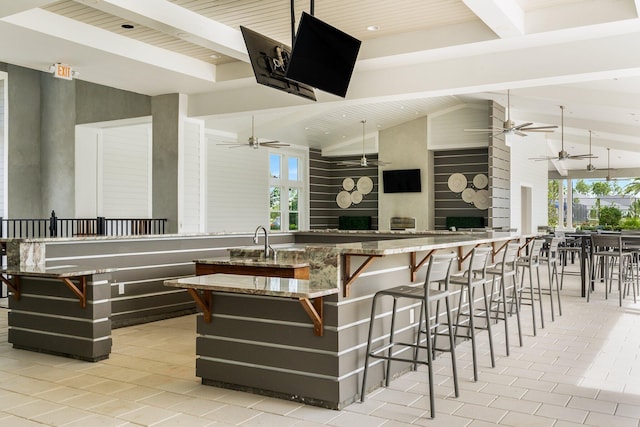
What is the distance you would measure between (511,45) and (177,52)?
4.12 m

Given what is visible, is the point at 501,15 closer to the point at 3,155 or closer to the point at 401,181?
the point at 3,155

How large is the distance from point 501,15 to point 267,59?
7.30ft

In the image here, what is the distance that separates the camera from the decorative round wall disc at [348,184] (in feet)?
55.5

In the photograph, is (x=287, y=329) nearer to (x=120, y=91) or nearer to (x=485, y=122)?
(x=120, y=91)

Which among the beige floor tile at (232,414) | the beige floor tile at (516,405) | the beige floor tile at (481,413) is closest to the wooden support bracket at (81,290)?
the beige floor tile at (232,414)

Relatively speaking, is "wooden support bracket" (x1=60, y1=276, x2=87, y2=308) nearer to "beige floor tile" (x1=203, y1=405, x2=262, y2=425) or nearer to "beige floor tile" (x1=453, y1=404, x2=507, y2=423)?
"beige floor tile" (x1=203, y1=405, x2=262, y2=425)

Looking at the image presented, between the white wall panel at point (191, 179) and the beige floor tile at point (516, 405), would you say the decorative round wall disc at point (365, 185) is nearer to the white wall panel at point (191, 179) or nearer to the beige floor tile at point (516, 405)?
the white wall panel at point (191, 179)

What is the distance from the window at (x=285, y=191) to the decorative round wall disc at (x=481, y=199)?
193 inches

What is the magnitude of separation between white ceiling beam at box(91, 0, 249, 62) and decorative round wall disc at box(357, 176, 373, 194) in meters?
10.4

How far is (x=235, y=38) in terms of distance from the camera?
627 centimetres

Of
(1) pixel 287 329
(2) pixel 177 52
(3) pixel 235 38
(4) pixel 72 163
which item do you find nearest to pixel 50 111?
(4) pixel 72 163

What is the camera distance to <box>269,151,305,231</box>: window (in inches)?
593

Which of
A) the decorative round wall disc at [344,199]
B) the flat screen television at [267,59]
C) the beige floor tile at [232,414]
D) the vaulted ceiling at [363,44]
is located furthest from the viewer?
the decorative round wall disc at [344,199]

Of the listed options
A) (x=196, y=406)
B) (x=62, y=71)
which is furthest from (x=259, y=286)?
(x=62, y=71)
